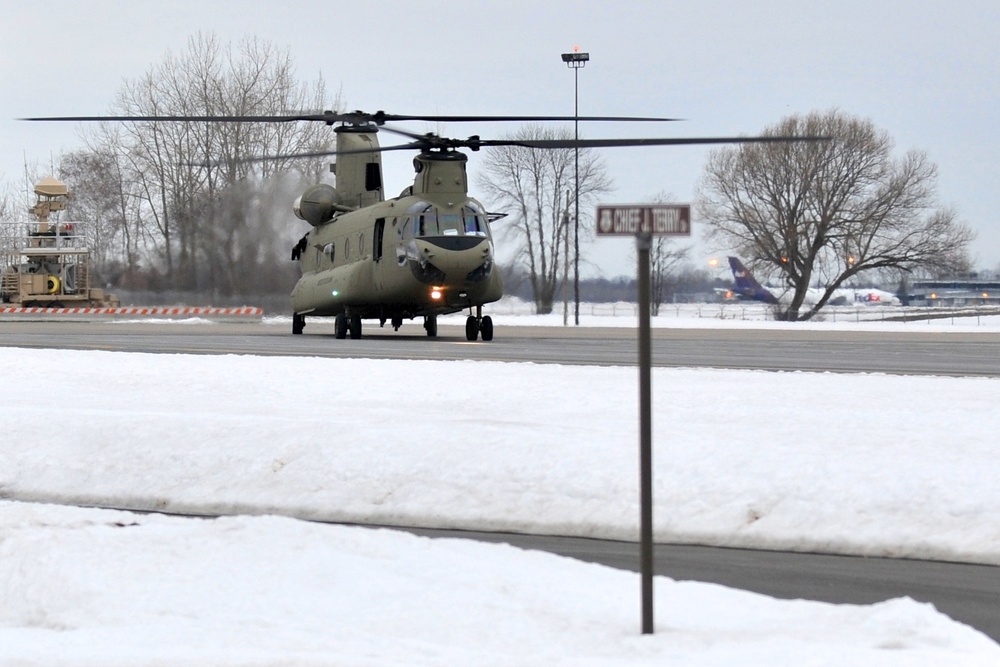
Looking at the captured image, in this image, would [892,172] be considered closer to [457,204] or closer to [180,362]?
[457,204]

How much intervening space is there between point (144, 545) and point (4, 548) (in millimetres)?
733

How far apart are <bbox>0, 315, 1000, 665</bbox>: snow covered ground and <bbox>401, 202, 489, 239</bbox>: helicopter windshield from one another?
489 inches

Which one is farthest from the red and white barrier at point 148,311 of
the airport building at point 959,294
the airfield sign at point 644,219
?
the airport building at point 959,294

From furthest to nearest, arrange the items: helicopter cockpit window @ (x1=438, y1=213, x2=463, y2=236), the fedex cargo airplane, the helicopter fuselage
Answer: the fedex cargo airplane < helicopter cockpit window @ (x1=438, y1=213, x2=463, y2=236) < the helicopter fuselage

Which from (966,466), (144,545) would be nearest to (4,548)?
(144,545)

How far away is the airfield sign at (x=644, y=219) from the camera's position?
227 inches

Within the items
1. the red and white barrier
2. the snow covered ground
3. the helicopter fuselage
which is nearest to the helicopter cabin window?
the helicopter fuselage

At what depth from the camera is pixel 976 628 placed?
605 cm

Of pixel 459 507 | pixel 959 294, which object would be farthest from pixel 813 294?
pixel 459 507

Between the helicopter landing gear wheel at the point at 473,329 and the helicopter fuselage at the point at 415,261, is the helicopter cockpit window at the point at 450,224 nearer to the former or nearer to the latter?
the helicopter fuselage at the point at 415,261

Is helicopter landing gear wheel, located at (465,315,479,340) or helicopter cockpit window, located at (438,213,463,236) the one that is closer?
helicopter cockpit window, located at (438,213,463,236)

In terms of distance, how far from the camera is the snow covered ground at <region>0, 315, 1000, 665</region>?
5555mm

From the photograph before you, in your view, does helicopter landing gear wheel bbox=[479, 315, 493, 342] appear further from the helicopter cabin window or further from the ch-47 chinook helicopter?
A: the helicopter cabin window

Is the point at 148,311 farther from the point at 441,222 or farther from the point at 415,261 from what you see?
the point at 441,222
